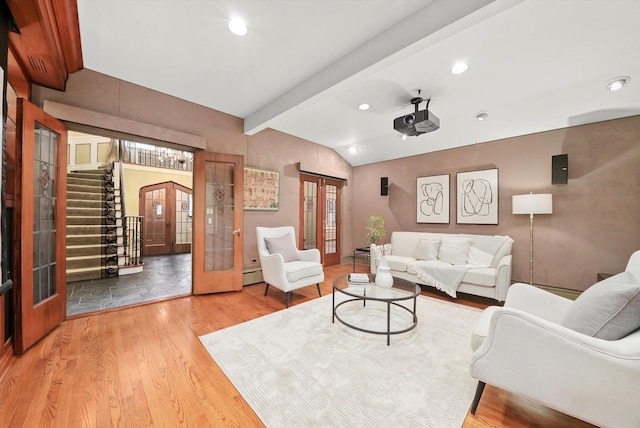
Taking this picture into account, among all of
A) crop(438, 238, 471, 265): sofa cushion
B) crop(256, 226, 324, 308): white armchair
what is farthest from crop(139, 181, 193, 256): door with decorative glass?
crop(438, 238, 471, 265): sofa cushion

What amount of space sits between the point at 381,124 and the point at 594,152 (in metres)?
2.94

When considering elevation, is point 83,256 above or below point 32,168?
below

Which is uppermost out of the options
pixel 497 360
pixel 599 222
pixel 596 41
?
pixel 596 41

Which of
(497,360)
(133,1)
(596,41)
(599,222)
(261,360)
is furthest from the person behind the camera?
(599,222)

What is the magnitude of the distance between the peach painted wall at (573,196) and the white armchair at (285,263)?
2811mm

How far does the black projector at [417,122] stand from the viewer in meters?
3.00

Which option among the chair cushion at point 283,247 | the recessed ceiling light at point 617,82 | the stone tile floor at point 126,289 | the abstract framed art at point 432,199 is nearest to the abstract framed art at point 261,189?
the chair cushion at point 283,247

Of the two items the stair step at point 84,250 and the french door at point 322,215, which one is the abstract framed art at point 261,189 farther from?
the stair step at point 84,250

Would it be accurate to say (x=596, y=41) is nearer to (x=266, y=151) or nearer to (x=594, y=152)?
(x=594, y=152)

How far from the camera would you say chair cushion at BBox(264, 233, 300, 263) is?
11.9 ft

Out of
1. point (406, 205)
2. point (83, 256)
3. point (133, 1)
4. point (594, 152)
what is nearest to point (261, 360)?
point (133, 1)

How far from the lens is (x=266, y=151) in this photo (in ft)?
14.5

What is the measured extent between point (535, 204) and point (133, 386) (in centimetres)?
481

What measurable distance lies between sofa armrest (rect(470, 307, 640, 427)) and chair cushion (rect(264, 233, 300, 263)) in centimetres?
268
